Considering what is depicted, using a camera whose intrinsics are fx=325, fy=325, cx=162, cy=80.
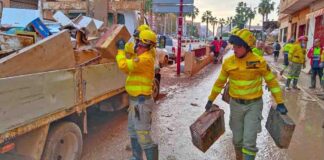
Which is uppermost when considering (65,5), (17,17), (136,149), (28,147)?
(65,5)

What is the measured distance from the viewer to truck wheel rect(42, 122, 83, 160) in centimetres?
346

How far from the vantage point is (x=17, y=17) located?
4648 mm

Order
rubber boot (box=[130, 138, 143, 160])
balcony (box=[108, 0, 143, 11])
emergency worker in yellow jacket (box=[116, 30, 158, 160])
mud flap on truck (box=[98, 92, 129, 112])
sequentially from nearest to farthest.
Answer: emergency worker in yellow jacket (box=[116, 30, 158, 160]) < rubber boot (box=[130, 138, 143, 160]) < mud flap on truck (box=[98, 92, 129, 112]) < balcony (box=[108, 0, 143, 11])

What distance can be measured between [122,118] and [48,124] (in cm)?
313

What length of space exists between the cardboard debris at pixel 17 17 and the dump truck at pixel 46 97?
1027mm

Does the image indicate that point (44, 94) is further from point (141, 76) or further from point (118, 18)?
point (118, 18)

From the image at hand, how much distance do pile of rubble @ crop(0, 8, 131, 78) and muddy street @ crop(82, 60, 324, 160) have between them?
4.31ft

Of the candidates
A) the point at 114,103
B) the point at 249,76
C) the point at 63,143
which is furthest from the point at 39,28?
the point at 249,76

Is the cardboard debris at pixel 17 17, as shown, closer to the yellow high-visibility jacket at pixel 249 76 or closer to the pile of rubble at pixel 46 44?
the pile of rubble at pixel 46 44

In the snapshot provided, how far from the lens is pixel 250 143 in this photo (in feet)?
11.8

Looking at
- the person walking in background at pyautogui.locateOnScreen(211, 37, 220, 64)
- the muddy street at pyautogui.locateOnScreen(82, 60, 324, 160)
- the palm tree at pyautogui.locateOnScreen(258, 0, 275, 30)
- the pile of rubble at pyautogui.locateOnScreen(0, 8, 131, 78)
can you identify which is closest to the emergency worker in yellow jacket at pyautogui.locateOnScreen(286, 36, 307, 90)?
the muddy street at pyautogui.locateOnScreen(82, 60, 324, 160)

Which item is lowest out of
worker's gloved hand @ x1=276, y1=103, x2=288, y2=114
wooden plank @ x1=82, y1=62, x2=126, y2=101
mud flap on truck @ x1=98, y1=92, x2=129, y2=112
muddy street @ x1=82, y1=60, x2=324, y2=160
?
muddy street @ x1=82, y1=60, x2=324, y2=160

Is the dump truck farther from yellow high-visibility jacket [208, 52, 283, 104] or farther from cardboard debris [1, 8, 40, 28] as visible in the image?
yellow high-visibility jacket [208, 52, 283, 104]

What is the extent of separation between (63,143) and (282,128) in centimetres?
249
